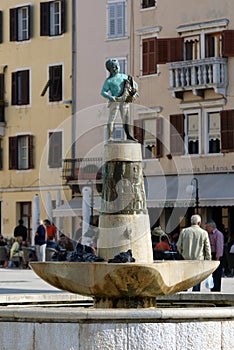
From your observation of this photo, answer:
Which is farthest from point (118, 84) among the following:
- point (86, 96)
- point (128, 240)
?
point (86, 96)

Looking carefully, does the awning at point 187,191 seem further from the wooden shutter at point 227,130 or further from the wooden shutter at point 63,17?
the wooden shutter at point 63,17

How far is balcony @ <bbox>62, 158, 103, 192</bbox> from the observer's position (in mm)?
43500

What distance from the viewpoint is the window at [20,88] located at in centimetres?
4878

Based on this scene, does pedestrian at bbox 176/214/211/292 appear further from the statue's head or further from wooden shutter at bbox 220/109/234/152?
wooden shutter at bbox 220/109/234/152

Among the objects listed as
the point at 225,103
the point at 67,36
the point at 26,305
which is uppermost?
the point at 67,36

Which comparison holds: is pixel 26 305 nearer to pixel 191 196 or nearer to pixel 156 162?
pixel 191 196

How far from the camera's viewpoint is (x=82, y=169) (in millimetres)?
44625

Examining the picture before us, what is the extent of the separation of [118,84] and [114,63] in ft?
1.02

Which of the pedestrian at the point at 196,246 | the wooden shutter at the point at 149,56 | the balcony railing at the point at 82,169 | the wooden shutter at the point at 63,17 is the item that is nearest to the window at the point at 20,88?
the wooden shutter at the point at 63,17

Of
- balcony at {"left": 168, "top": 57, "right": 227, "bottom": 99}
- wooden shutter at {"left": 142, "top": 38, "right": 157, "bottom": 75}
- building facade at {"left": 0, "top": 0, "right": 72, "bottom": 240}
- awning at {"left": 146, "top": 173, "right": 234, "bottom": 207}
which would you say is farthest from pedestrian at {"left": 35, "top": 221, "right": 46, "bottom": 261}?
building facade at {"left": 0, "top": 0, "right": 72, "bottom": 240}

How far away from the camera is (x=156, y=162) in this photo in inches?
1710

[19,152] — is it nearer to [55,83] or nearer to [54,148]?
[54,148]

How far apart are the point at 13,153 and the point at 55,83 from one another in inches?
145

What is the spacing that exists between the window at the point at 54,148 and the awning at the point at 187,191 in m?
5.35
